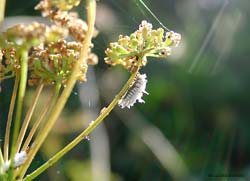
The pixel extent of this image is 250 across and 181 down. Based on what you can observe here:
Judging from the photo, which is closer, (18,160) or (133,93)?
(18,160)

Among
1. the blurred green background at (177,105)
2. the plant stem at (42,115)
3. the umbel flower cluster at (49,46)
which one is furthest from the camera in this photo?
the blurred green background at (177,105)

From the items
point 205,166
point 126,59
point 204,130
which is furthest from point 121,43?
point 204,130

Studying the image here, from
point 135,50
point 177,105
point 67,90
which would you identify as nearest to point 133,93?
point 135,50

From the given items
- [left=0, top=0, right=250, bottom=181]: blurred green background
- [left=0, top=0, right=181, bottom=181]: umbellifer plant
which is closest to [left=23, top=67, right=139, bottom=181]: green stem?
[left=0, top=0, right=181, bottom=181]: umbellifer plant

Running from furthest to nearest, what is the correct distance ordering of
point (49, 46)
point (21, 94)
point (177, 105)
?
point (177, 105)
point (49, 46)
point (21, 94)

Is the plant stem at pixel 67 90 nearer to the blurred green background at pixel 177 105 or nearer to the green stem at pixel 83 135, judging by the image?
the green stem at pixel 83 135

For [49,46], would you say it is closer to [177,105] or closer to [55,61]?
[55,61]

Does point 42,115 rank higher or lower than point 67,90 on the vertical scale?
lower

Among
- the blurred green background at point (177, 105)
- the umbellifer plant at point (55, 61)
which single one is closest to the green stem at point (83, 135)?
the umbellifer plant at point (55, 61)
